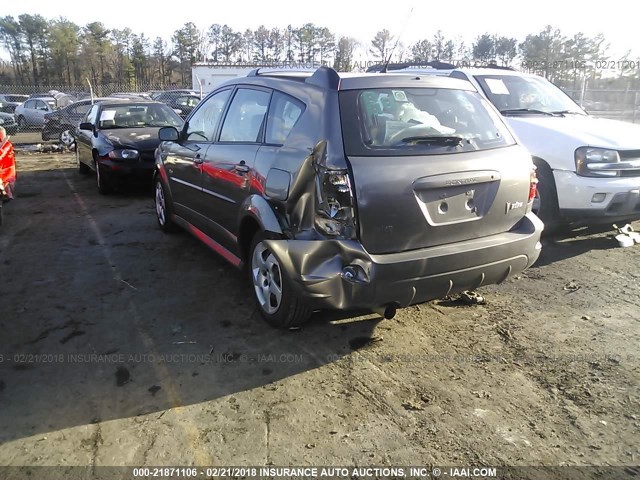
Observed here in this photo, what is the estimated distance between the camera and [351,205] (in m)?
3.09

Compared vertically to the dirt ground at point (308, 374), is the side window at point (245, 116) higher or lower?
higher

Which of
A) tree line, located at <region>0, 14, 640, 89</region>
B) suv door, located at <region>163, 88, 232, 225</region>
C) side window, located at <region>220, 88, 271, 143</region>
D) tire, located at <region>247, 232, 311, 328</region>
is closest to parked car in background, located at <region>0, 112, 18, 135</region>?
suv door, located at <region>163, 88, 232, 225</region>

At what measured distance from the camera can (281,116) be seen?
3.73m

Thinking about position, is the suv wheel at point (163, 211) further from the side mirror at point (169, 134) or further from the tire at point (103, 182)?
the tire at point (103, 182)

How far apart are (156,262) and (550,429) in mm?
4008

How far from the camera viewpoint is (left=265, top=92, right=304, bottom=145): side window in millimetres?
3578

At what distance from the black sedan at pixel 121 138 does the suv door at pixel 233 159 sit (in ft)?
14.2

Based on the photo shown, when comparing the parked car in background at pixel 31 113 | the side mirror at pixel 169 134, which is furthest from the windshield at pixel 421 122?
the parked car in background at pixel 31 113

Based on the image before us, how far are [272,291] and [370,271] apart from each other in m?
0.90

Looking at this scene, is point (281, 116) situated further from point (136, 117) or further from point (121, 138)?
point (136, 117)

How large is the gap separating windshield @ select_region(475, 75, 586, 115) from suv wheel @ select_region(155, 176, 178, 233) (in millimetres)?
4243

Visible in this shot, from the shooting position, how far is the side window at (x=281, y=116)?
11.7ft

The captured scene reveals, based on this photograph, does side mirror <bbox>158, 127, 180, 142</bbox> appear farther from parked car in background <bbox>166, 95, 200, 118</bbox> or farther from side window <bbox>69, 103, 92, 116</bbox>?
parked car in background <bbox>166, 95, 200, 118</bbox>

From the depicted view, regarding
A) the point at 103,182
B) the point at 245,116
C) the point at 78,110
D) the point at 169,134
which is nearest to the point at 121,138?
the point at 103,182
